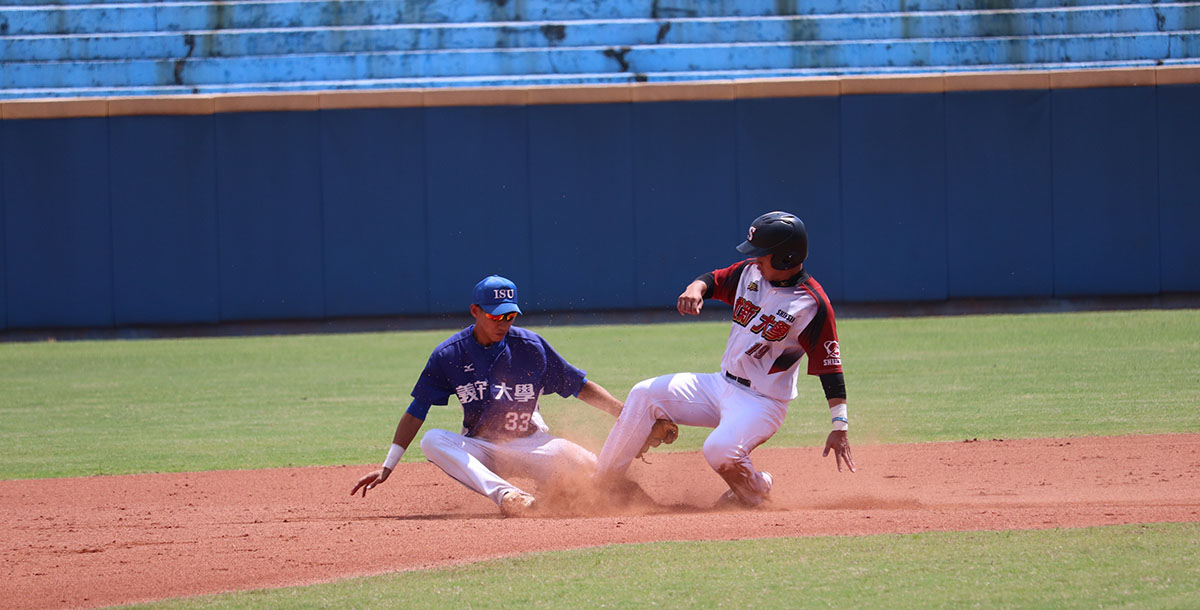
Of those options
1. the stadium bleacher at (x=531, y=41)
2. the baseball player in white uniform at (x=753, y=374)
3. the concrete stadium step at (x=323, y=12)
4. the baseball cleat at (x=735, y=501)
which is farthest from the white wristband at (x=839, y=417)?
the concrete stadium step at (x=323, y=12)

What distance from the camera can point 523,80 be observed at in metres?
17.4

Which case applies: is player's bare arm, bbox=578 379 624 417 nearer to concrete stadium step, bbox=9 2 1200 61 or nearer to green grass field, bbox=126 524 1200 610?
green grass field, bbox=126 524 1200 610

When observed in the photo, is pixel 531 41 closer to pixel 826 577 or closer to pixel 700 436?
pixel 700 436

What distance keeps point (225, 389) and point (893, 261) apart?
8.97 meters

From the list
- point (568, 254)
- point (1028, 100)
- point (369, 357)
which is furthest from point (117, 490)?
point (1028, 100)

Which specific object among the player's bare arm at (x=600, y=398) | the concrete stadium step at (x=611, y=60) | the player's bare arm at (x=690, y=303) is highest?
the concrete stadium step at (x=611, y=60)

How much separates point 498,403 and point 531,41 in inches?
506

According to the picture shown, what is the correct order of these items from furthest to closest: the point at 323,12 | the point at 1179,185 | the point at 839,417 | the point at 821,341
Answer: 1. the point at 323,12
2. the point at 1179,185
3. the point at 821,341
4. the point at 839,417

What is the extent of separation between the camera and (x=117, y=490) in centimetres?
676

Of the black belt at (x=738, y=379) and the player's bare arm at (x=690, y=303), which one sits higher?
the player's bare arm at (x=690, y=303)

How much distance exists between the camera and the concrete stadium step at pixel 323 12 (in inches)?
708

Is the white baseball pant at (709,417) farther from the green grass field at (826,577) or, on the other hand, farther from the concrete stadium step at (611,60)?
the concrete stadium step at (611,60)

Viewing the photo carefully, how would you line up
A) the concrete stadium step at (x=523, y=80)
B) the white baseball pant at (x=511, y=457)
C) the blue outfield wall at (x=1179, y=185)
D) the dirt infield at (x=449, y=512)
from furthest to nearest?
1. the concrete stadium step at (x=523, y=80)
2. the blue outfield wall at (x=1179, y=185)
3. the white baseball pant at (x=511, y=457)
4. the dirt infield at (x=449, y=512)

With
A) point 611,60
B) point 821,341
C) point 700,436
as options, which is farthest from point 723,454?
point 611,60
